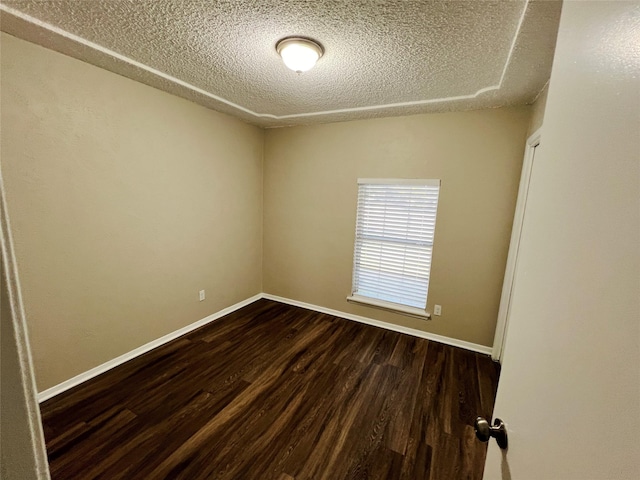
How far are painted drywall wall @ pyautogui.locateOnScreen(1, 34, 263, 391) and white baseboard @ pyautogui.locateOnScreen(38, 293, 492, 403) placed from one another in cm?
6

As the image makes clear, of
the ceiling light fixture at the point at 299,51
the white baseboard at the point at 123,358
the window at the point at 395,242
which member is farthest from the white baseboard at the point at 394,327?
the ceiling light fixture at the point at 299,51

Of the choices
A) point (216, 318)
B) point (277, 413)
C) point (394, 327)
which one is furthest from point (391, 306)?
point (216, 318)

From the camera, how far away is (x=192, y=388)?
2070 mm

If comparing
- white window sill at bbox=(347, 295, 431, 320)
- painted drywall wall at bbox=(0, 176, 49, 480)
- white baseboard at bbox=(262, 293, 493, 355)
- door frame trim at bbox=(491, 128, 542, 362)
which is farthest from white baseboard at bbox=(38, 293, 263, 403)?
door frame trim at bbox=(491, 128, 542, 362)

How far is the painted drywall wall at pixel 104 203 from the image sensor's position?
1.72 m

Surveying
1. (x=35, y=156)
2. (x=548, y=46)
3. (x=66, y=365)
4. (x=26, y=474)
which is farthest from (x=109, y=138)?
(x=548, y=46)

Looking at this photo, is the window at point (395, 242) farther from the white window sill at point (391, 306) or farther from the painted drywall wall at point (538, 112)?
the painted drywall wall at point (538, 112)

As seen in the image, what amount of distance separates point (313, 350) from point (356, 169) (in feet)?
6.60

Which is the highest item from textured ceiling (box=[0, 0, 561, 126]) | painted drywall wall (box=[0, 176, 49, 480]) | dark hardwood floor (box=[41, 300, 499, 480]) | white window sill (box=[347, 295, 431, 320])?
textured ceiling (box=[0, 0, 561, 126])

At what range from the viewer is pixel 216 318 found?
3219 mm

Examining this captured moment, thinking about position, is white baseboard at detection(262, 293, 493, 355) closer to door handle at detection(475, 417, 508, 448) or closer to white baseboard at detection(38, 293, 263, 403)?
white baseboard at detection(38, 293, 263, 403)

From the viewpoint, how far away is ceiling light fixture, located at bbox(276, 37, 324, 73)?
1.57m

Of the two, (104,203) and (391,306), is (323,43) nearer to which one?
(104,203)

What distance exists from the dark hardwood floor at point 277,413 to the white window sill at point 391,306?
32 centimetres
